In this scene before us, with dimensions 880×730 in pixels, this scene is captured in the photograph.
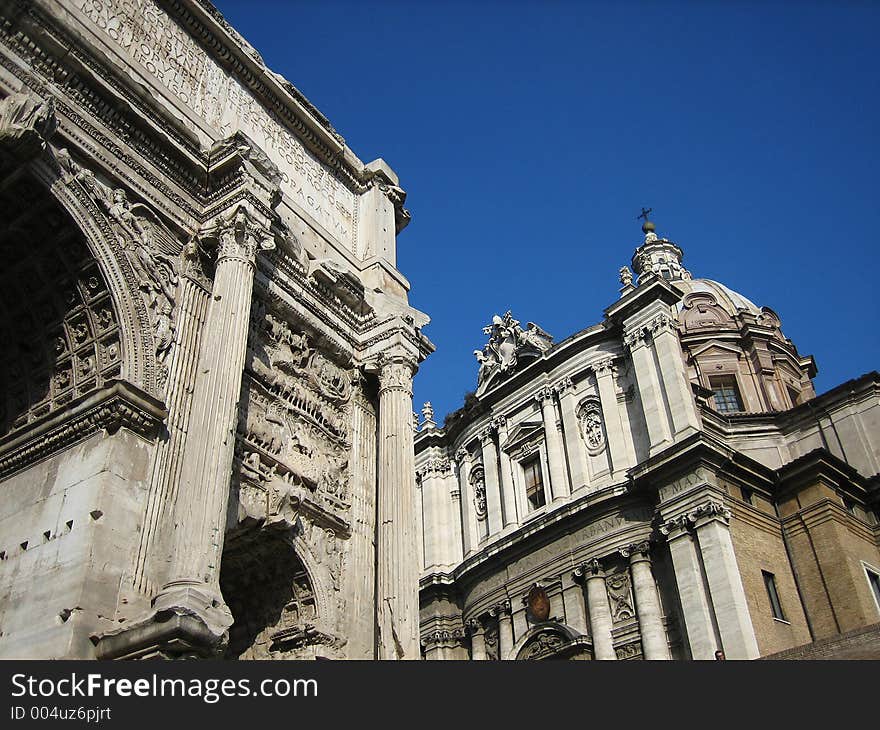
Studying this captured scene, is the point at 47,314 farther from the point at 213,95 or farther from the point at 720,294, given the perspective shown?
the point at 720,294

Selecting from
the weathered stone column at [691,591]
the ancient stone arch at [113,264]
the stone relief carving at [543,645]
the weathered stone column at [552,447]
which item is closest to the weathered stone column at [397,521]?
the ancient stone arch at [113,264]

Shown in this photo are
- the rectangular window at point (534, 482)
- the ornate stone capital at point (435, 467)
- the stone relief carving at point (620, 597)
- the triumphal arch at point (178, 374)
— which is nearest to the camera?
the triumphal arch at point (178, 374)

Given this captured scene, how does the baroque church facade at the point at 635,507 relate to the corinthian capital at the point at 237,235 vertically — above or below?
above

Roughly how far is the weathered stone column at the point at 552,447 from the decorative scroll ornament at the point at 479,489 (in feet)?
12.7

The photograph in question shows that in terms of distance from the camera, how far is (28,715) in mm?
6363

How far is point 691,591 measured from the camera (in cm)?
2306

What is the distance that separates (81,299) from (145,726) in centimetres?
630

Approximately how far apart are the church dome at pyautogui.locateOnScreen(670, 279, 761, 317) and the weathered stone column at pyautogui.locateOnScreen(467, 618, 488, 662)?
21.3 m

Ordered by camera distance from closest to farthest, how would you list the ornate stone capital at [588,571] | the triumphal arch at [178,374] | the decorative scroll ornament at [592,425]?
the triumphal arch at [178,374] → the ornate stone capital at [588,571] → the decorative scroll ornament at [592,425]

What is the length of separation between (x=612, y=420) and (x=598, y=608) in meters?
6.70

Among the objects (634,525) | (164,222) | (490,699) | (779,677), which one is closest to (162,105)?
(164,222)

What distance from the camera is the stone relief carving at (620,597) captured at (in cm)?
2514

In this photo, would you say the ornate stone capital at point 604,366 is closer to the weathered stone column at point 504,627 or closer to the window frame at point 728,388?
the weathered stone column at point 504,627

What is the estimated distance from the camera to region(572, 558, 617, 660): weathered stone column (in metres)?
24.8
